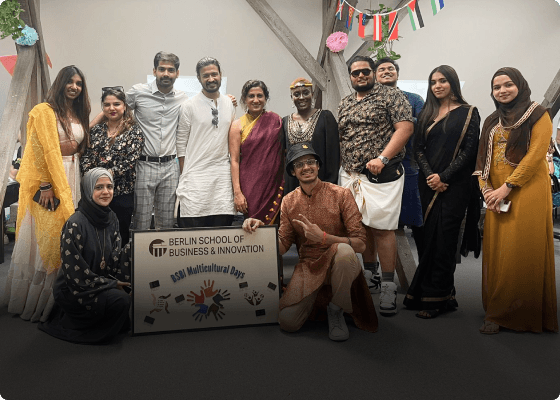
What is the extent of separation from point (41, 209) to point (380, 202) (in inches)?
82.2

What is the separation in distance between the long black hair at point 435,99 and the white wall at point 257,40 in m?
3.55

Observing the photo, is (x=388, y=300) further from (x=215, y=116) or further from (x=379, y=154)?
(x=215, y=116)

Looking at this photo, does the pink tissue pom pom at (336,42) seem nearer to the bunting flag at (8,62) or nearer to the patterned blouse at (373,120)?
the patterned blouse at (373,120)

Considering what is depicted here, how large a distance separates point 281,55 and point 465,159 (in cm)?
396

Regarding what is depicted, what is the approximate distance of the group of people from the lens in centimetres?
226

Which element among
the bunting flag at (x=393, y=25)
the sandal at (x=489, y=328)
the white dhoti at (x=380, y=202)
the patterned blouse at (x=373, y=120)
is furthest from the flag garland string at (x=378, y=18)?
the sandal at (x=489, y=328)

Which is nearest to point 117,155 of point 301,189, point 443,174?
point 301,189

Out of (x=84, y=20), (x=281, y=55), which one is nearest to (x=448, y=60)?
(x=281, y=55)

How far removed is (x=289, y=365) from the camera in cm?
195

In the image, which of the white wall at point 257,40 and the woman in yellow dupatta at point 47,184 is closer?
the woman in yellow dupatta at point 47,184

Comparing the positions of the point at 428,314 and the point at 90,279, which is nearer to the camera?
the point at 90,279

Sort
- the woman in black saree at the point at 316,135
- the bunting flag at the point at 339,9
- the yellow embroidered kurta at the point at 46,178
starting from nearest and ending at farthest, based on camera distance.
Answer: the yellow embroidered kurta at the point at 46,178 → the woman in black saree at the point at 316,135 → the bunting flag at the point at 339,9

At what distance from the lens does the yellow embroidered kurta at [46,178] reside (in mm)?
2477

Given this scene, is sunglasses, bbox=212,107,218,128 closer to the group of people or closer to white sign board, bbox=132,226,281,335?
the group of people
